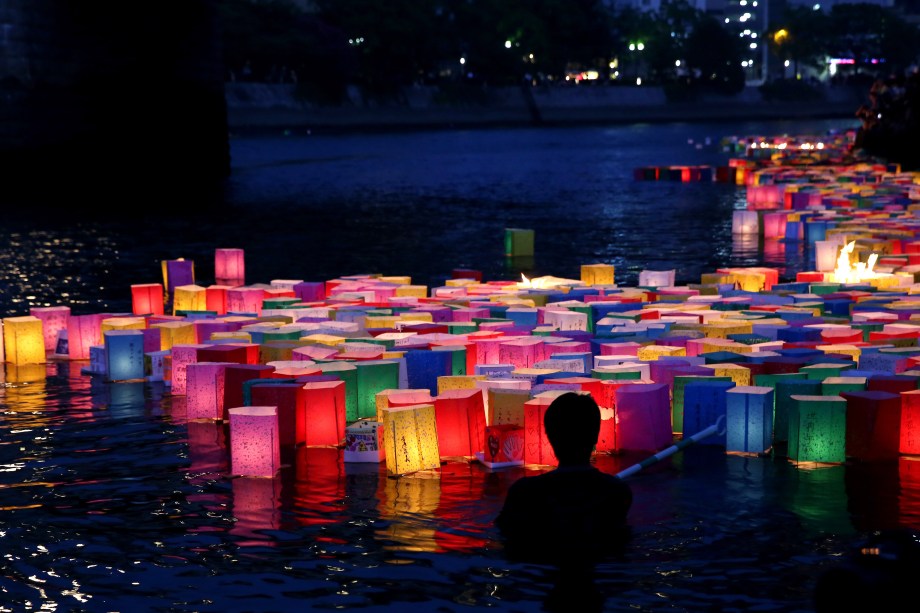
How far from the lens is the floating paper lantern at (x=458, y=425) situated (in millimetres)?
8766

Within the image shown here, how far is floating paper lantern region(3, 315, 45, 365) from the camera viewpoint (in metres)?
12.6

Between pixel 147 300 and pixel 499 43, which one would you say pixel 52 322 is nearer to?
pixel 147 300

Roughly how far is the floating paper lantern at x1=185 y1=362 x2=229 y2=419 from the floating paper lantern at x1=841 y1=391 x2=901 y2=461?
4133 mm

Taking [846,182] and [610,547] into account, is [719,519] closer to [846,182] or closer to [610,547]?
[610,547]

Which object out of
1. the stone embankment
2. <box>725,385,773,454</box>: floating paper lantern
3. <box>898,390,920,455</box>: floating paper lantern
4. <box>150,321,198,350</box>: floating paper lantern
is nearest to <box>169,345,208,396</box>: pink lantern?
<box>150,321,198,350</box>: floating paper lantern

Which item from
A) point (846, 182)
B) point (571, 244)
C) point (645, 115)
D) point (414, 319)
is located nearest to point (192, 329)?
point (414, 319)

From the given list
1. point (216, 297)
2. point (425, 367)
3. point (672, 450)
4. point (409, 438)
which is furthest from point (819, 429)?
point (216, 297)

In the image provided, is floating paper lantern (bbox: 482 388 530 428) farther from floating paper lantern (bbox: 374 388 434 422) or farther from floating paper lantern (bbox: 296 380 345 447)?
floating paper lantern (bbox: 296 380 345 447)

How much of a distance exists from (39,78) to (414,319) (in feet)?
98.9

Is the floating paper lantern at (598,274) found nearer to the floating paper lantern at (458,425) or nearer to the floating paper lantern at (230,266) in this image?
the floating paper lantern at (230,266)

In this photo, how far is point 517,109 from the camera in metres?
135

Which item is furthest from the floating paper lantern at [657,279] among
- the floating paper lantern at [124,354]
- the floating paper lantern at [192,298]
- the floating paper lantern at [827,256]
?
the floating paper lantern at [124,354]

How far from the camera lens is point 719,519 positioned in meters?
7.62

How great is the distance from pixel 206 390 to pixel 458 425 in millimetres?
2184
